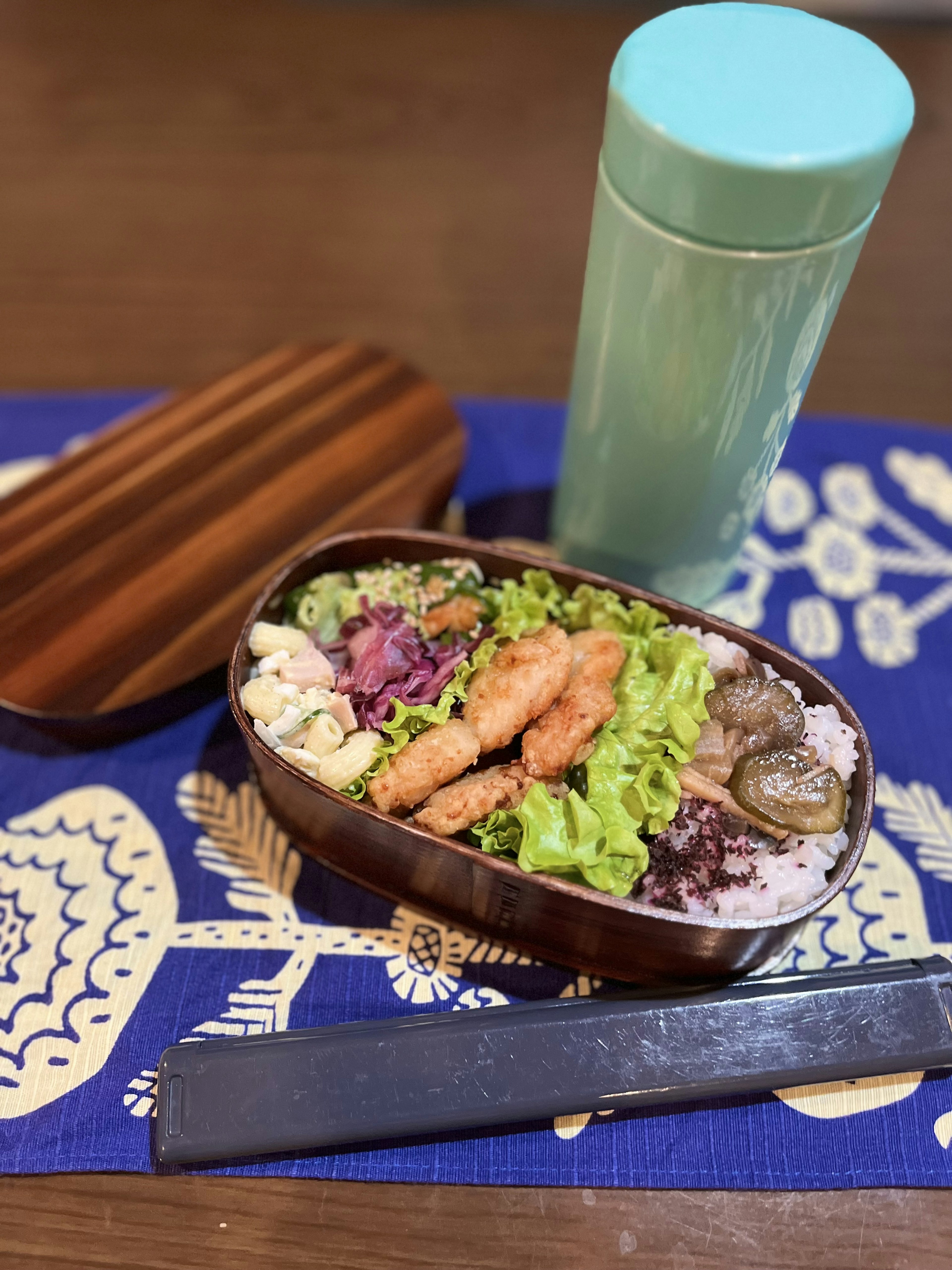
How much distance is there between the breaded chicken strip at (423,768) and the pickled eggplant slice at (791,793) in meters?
0.31

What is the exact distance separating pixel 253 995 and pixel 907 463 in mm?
1412

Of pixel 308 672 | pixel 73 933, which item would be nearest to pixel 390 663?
pixel 308 672

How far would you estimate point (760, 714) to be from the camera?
1.06 metres

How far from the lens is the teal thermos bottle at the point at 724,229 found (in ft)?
2.93

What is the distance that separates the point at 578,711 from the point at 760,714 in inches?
8.6

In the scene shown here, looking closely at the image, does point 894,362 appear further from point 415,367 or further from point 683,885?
point 683,885

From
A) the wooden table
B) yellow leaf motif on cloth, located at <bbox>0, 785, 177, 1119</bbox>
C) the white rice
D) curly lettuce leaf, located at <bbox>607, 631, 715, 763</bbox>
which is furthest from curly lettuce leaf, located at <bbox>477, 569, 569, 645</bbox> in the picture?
the wooden table

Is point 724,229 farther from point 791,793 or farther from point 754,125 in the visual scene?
point 791,793

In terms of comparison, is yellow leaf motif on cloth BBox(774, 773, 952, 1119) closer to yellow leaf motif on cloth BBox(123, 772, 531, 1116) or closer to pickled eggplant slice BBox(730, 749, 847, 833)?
pickled eggplant slice BBox(730, 749, 847, 833)

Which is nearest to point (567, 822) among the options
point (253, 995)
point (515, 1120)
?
point (515, 1120)

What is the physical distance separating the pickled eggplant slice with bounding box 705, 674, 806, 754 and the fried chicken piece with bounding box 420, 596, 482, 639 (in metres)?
0.31

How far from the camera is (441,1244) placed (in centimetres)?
98

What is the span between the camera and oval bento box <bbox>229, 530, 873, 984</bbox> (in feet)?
3.14

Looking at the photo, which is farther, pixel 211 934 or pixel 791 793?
pixel 211 934
